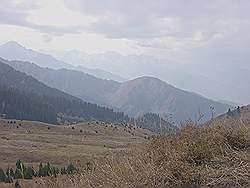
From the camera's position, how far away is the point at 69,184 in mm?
6129

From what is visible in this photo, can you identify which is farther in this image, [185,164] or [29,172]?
[29,172]

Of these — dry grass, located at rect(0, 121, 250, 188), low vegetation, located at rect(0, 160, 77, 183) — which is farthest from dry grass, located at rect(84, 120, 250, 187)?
low vegetation, located at rect(0, 160, 77, 183)

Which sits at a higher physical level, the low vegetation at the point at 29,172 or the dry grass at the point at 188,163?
the dry grass at the point at 188,163

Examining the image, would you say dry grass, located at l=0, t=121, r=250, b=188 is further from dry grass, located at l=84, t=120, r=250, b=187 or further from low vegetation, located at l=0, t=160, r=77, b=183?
low vegetation, located at l=0, t=160, r=77, b=183

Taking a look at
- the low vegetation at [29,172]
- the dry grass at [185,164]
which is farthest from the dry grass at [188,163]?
the low vegetation at [29,172]

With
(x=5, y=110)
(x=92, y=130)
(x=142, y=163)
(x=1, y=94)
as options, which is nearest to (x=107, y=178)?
(x=142, y=163)

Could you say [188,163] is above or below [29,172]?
above

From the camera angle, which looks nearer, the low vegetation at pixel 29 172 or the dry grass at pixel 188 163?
the dry grass at pixel 188 163

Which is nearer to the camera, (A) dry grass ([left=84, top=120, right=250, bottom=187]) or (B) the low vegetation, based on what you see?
(A) dry grass ([left=84, top=120, right=250, bottom=187])

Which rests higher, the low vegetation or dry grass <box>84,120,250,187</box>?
dry grass <box>84,120,250,187</box>

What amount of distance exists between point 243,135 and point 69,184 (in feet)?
8.71

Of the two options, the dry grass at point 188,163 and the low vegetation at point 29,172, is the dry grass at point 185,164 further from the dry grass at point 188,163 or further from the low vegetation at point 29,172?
the low vegetation at point 29,172

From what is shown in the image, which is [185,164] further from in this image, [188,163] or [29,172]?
[29,172]

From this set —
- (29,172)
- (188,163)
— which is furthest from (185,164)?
(29,172)
